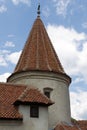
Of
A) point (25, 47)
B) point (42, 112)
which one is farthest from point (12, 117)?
point (25, 47)

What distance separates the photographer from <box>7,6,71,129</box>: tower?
95.1ft

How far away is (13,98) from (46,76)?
447 cm

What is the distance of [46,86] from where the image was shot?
29188 millimetres

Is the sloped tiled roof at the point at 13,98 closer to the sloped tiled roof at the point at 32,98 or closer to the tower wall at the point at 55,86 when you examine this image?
the sloped tiled roof at the point at 32,98

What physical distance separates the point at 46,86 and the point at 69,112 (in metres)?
3.31

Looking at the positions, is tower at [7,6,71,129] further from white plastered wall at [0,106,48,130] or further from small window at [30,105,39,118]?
small window at [30,105,39,118]

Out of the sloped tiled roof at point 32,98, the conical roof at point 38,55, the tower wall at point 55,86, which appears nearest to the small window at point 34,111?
the sloped tiled roof at point 32,98

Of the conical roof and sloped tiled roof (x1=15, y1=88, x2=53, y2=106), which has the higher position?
the conical roof

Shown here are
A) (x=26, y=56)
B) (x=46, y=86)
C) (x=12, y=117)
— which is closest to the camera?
(x=12, y=117)

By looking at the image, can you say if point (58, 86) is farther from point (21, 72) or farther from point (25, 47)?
point (25, 47)

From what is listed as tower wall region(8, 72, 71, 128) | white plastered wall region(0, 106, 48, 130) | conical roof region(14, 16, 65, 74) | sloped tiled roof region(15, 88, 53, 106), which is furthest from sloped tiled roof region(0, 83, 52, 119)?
conical roof region(14, 16, 65, 74)

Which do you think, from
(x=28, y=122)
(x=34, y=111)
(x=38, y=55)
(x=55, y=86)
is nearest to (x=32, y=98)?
(x=34, y=111)

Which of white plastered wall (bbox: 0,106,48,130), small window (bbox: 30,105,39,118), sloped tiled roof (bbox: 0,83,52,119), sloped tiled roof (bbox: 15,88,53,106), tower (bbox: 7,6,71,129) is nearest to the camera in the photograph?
white plastered wall (bbox: 0,106,48,130)

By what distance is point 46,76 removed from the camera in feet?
97.0
